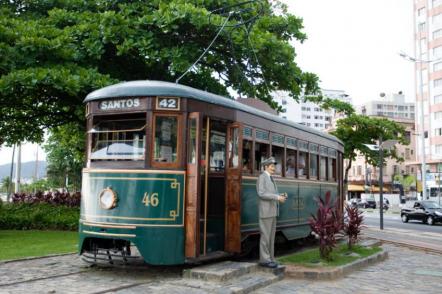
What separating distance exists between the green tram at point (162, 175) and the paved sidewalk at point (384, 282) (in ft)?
4.69

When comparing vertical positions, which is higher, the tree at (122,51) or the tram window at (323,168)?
the tree at (122,51)

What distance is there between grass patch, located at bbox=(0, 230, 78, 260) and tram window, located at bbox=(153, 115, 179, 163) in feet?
14.2

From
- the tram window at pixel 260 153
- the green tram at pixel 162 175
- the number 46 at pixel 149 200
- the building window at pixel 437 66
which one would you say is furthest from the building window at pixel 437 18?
the number 46 at pixel 149 200

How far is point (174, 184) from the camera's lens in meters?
8.65

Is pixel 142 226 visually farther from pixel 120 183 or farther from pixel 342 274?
pixel 342 274

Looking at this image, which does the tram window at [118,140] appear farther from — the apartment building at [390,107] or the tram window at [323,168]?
the apartment building at [390,107]

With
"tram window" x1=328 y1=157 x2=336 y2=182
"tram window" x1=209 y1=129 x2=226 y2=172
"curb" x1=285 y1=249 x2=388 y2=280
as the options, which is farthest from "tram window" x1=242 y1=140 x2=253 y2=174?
"tram window" x1=328 y1=157 x2=336 y2=182

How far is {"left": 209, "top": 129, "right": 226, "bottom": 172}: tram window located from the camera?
9.69m

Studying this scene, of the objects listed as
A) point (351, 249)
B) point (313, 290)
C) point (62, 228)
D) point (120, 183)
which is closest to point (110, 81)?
point (62, 228)

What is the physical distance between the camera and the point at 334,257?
1134cm

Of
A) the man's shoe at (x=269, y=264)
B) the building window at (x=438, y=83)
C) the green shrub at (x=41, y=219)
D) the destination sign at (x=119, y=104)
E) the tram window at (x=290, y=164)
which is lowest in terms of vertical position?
the man's shoe at (x=269, y=264)

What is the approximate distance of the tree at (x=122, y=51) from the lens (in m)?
14.4

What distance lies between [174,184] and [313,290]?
2.78m

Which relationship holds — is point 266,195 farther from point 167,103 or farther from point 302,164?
point 302,164
